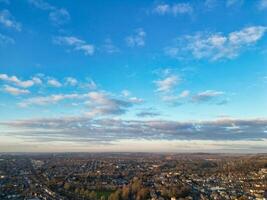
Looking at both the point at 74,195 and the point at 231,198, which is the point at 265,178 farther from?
the point at 74,195

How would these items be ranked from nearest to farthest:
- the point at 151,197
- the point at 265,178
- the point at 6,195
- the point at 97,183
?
1. the point at 151,197
2. the point at 6,195
3. the point at 97,183
4. the point at 265,178

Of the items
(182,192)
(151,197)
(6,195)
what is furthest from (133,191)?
(6,195)

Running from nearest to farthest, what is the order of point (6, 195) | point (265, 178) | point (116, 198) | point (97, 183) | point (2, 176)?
point (116, 198)
point (6, 195)
point (97, 183)
point (265, 178)
point (2, 176)

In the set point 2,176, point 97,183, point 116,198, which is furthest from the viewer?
point 2,176

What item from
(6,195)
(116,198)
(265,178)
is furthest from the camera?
(265,178)

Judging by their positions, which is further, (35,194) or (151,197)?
(35,194)

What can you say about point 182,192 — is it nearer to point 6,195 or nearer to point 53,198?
point 53,198

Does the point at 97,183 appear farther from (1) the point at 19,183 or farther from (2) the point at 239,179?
(2) the point at 239,179

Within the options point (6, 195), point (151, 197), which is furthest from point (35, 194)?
point (151, 197)

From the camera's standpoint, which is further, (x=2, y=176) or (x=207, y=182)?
(x=2, y=176)
